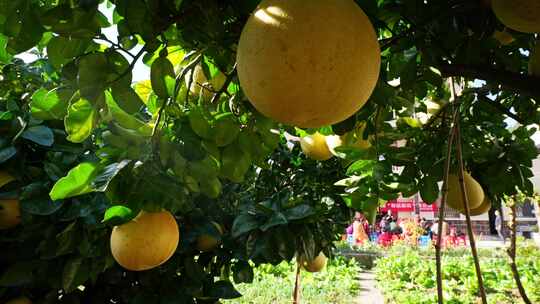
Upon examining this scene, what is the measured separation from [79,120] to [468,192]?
1.44 m

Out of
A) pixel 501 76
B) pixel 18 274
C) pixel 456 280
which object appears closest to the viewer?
pixel 501 76

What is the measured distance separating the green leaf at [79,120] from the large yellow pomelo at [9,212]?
0.77m

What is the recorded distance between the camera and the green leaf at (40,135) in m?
1.39

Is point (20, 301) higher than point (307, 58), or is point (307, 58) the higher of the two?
point (307, 58)

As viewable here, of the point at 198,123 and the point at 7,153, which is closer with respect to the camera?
the point at 198,123

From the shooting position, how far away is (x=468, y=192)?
1.60 m

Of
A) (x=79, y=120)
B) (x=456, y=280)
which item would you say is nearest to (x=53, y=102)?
(x=79, y=120)

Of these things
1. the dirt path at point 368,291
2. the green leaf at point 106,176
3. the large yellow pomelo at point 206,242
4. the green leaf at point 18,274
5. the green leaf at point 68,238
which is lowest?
the dirt path at point 368,291

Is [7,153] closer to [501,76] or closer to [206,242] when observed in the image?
[206,242]

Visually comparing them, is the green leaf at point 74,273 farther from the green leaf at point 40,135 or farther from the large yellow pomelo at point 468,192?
the large yellow pomelo at point 468,192

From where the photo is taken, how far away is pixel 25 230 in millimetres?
1414

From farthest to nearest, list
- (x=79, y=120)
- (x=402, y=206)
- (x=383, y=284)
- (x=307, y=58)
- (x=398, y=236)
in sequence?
(x=402, y=206) → (x=398, y=236) → (x=383, y=284) → (x=79, y=120) → (x=307, y=58)

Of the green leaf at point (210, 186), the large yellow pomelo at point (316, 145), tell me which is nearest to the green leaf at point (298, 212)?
the large yellow pomelo at point (316, 145)

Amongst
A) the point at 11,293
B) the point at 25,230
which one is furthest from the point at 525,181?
the point at 11,293
